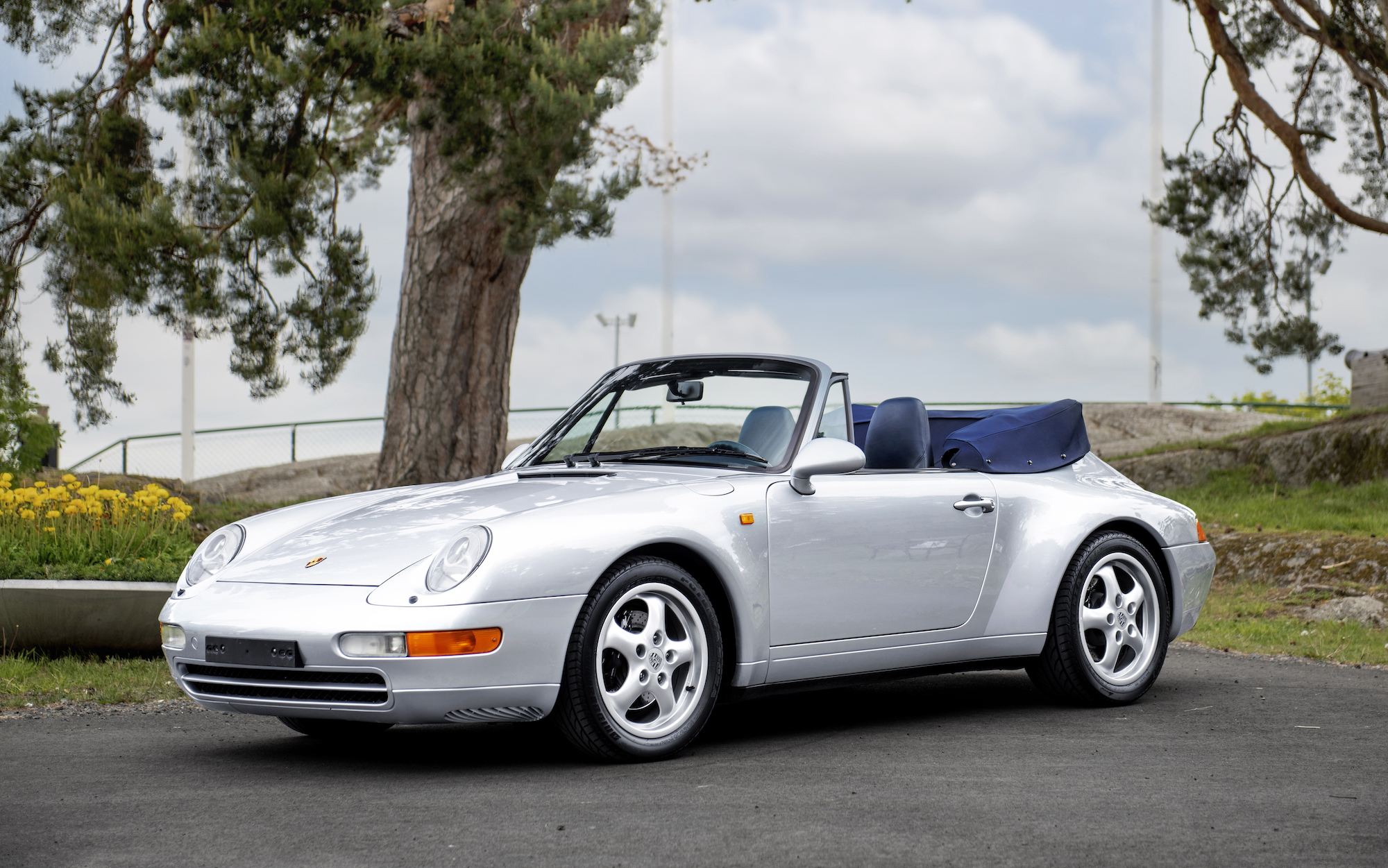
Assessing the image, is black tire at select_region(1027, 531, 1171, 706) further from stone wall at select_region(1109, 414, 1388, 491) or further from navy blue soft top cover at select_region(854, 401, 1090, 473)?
stone wall at select_region(1109, 414, 1388, 491)

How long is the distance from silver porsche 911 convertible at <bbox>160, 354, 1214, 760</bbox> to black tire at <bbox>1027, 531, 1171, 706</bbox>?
12 mm

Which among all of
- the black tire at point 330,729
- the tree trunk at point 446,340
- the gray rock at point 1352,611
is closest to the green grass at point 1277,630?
the gray rock at point 1352,611

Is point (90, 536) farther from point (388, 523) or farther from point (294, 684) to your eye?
point (294, 684)

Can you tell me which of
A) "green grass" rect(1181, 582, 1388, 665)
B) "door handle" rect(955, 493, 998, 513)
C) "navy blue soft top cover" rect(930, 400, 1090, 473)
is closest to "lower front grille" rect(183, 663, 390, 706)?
"door handle" rect(955, 493, 998, 513)

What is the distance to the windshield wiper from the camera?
582 centimetres

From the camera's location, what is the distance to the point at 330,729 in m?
5.92

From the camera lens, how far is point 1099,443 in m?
26.4

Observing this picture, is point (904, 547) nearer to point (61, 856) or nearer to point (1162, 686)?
point (1162, 686)

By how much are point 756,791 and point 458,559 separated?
1.24 meters

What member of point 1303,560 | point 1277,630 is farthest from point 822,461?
point 1303,560

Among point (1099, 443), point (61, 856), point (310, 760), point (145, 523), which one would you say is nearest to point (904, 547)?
point (310, 760)

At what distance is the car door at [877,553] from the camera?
5504mm

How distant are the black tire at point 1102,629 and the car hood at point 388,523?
1.95 meters

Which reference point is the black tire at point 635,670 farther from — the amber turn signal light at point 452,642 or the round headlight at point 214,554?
the round headlight at point 214,554
